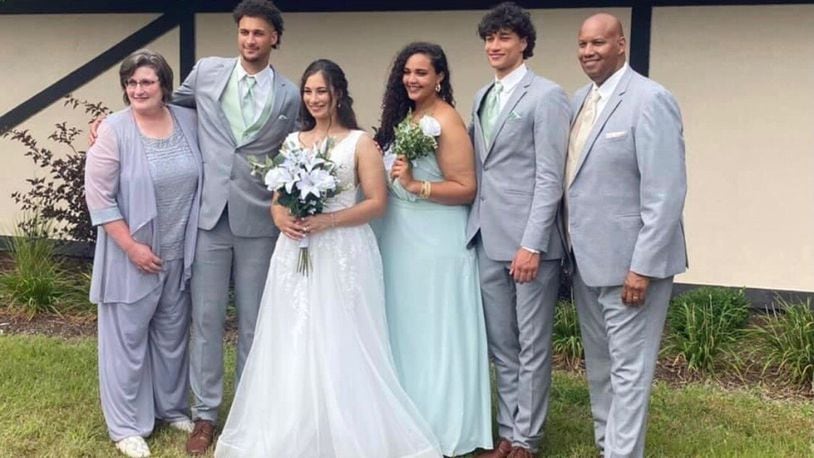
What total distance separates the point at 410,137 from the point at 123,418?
220cm

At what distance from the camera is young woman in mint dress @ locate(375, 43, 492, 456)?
4352mm

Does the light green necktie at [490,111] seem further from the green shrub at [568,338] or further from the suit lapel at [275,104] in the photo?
the green shrub at [568,338]

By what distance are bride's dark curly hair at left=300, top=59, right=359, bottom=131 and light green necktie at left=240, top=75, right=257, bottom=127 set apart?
278mm

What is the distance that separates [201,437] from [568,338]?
295 centimetres

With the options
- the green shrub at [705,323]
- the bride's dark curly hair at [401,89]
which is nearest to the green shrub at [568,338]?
the green shrub at [705,323]

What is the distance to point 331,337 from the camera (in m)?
4.34

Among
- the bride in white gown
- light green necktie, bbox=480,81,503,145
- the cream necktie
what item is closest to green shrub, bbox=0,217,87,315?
the bride in white gown

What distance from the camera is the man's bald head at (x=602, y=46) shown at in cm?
379

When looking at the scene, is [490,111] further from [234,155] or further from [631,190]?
[234,155]

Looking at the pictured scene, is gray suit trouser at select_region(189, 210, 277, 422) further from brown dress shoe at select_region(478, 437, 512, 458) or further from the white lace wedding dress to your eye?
brown dress shoe at select_region(478, 437, 512, 458)

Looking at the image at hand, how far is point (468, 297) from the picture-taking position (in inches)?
175

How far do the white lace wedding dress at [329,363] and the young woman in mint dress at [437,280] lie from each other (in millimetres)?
122

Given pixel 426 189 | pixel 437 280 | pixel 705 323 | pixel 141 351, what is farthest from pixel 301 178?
pixel 705 323

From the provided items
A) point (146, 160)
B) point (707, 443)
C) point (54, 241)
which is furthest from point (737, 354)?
point (54, 241)
